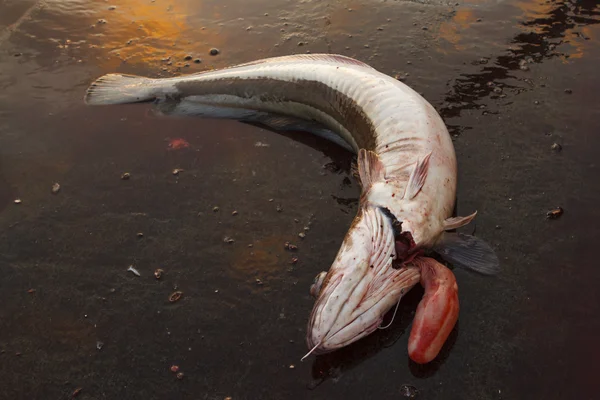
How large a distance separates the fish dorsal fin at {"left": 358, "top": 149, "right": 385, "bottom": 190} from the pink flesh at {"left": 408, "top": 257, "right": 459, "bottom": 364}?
91 centimetres

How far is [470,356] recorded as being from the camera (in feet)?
9.61

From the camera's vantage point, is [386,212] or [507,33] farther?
[507,33]

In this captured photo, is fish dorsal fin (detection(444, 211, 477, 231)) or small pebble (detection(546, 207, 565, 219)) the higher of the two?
fish dorsal fin (detection(444, 211, 477, 231))

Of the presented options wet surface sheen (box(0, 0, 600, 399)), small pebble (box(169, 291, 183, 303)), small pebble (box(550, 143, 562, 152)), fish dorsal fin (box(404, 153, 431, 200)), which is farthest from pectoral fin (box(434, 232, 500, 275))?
small pebble (box(169, 291, 183, 303))

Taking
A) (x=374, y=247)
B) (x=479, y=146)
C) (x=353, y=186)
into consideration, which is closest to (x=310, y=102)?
(x=353, y=186)

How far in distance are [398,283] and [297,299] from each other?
2.19ft

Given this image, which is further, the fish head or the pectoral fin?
the pectoral fin

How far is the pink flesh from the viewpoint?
8.98 feet

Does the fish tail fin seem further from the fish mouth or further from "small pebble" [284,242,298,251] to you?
the fish mouth

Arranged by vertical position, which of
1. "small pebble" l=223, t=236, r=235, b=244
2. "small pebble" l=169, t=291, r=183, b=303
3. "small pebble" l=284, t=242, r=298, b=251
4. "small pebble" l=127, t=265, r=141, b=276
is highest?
"small pebble" l=284, t=242, r=298, b=251

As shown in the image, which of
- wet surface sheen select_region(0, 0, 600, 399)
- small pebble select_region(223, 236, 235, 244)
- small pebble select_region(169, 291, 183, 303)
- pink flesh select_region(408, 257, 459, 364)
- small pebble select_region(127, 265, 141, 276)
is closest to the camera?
pink flesh select_region(408, 257, 459, 364)

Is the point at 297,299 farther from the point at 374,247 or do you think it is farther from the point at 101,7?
the point at 101,7

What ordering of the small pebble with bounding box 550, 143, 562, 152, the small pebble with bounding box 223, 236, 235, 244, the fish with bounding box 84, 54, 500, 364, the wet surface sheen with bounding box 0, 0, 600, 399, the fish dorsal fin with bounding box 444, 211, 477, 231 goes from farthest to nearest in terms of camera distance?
the small pebble with bounding box 550, 143, 562, 152 < the small pebble with bounding box 223, 236, 235, 244 < the fish dorsal fin with bounding box 444, 211, 477, 231 < the wet surface sheen with bounding box 0, 0, 600, 399 < the fish with bounding box 84, 54, 500, 364

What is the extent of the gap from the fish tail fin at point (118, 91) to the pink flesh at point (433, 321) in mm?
3412
